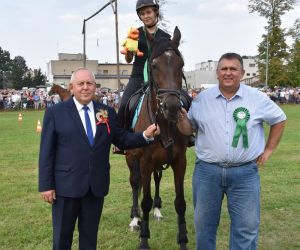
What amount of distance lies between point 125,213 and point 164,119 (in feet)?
8.52

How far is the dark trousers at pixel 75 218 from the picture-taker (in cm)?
412

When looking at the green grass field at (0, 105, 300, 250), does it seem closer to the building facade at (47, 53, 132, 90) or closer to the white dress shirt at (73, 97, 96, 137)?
the white dress shirt at (73, 97, 96, 137)

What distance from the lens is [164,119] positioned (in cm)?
523

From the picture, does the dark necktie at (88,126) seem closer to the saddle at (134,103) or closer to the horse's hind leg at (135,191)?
the saddle at (134,103)

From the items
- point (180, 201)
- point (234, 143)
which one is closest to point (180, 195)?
point (180, 201)

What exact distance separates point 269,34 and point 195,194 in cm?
5034

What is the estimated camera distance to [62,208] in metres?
4.11

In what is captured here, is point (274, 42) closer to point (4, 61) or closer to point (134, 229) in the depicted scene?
point (134, 229)

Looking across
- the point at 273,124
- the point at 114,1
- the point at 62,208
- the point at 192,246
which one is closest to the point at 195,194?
the point at 273,124

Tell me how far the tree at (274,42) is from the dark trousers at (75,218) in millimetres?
48974

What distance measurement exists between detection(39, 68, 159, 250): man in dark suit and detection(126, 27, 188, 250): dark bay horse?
705 millimetres

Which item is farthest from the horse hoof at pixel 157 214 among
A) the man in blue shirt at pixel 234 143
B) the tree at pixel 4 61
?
the tree at pixel 4 61

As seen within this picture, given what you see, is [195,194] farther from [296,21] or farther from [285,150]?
[296,21]

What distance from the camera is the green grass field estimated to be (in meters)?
5.91
